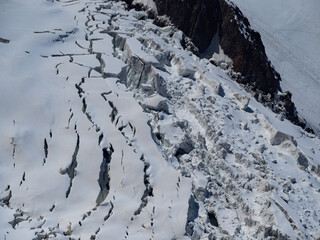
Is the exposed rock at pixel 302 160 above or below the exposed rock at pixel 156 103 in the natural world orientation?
above

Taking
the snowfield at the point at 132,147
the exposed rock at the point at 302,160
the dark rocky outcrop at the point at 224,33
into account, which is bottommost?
the snowfield at the point at 132,147

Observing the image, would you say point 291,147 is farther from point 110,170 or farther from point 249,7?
point 249,7

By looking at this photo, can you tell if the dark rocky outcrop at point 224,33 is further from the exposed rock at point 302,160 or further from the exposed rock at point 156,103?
the exposed rock at point 156,103

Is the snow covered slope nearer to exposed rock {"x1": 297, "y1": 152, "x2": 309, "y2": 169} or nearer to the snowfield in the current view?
the snowfield

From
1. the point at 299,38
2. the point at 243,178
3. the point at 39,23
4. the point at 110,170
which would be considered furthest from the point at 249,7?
the point at 110,170

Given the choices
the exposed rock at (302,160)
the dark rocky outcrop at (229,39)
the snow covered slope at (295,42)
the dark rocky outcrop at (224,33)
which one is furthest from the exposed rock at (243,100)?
the snow covered slope at (295,42)

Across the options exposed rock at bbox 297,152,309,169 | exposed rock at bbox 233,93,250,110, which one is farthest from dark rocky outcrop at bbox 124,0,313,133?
exposed rock at bbox 297,152,309,169

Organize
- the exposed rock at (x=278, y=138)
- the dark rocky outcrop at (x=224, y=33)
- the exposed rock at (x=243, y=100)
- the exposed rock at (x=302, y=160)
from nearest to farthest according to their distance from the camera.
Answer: the exposed rock at (x=302, y=160) < the exposed rock at (x=278, y=138) < the exposed rock at (x=243, y=100) < the dark rocky outcrop at (x=224, y=33)
